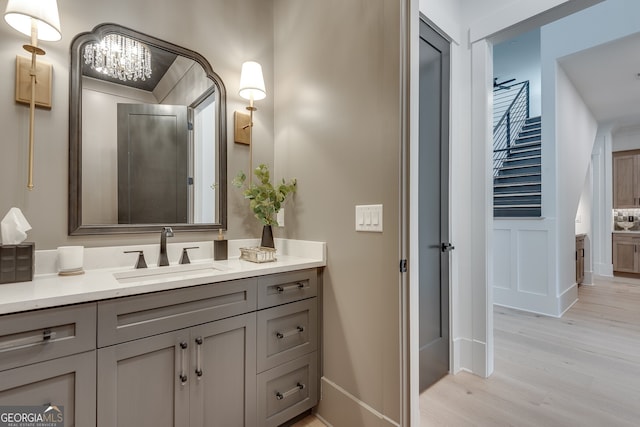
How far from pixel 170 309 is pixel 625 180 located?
795 centimetres

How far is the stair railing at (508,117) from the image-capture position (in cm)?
521

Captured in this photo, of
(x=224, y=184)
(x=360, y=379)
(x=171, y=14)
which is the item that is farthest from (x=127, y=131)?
(x=360, y=379)

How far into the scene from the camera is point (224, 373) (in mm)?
1341

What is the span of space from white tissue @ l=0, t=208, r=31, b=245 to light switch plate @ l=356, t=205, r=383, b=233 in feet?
4.71

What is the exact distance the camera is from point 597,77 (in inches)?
145

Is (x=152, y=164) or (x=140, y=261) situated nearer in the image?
(x=140, y=261)

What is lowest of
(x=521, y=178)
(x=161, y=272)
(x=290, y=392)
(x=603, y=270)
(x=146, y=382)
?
(x=603, y=270)

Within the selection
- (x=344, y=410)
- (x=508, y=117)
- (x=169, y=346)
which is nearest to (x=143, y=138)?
(x=169, y=346)

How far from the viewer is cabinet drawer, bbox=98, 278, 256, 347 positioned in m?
1.07

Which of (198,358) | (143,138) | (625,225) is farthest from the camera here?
(625,225)

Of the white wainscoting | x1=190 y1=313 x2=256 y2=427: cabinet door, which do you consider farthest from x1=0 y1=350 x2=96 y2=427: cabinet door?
the white wainscoting

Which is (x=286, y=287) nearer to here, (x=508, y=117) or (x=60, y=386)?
(x=60, y=386)

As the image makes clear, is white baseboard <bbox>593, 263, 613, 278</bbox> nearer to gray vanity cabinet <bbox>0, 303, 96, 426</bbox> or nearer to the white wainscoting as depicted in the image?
the white wainscoting

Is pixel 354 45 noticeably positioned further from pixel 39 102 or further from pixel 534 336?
pixel 534 336
